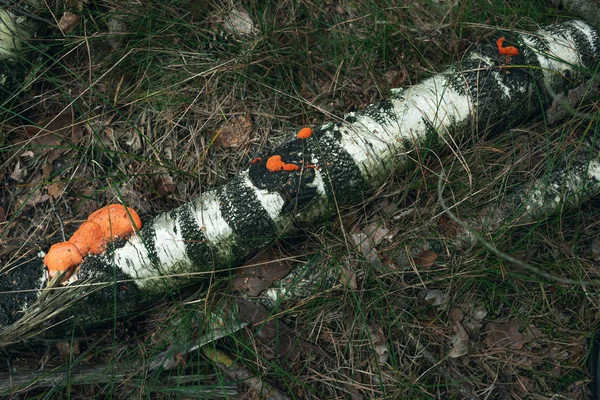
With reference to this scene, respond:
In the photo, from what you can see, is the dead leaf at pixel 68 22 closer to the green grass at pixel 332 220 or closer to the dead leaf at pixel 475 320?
the green grass at pixel 332 220

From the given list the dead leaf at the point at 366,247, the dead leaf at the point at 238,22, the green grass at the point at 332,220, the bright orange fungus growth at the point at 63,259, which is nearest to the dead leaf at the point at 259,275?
the green grass at the point at 332,220

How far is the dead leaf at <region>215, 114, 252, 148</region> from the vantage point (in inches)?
122

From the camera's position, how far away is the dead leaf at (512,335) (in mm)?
2686

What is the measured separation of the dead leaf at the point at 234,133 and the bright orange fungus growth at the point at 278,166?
618 millimetres

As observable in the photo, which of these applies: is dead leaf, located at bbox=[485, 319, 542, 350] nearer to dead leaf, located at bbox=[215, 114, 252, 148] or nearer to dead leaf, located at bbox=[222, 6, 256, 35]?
dead leaf, located at bbox=[215, 114, 252, 148]

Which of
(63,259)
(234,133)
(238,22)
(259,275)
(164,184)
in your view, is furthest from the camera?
(238,22)

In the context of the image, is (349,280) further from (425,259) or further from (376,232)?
(425,259)

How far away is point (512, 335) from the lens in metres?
2.70

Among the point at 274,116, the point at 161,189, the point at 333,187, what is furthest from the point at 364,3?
the point at 161,189

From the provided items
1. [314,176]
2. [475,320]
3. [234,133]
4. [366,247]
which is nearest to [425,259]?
[366,247]

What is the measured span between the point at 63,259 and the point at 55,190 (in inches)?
29.2

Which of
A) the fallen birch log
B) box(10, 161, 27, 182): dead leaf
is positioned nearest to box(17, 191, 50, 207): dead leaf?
box(10, 161, 27, 182): dead leaf

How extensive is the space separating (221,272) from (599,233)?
2352 millimetres

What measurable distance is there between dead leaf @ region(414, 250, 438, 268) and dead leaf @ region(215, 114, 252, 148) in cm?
138
